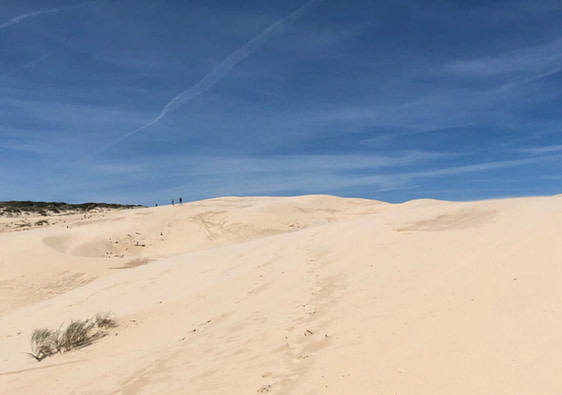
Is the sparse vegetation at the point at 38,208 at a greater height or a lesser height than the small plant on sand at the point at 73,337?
greater

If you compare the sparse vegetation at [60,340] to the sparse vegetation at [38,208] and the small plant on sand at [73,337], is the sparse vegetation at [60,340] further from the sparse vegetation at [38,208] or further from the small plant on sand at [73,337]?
the sparse vegetation at [38,208]

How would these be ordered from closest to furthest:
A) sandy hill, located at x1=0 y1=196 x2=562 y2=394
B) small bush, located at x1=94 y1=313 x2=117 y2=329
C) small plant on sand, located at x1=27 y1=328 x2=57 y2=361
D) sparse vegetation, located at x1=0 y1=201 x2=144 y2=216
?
1. sandy hill, located at x1=0 y1=196 x2=562 y2=394
2. small plant on sand, located at x1=27 y1=328 x2=57 y2=361
3. small bush, located at x1=94 y1=313 x2=117 y2=329
4. sparse vegetation, located at x1=0 y1=201 x2=144 y2=216

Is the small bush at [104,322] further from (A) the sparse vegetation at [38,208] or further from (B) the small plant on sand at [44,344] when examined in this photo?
(A) the sparse vegetation at [38,208]

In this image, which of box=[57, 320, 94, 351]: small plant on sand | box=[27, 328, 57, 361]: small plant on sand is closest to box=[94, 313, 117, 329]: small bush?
box=[57, 320, 94, 351]: small plant on sand

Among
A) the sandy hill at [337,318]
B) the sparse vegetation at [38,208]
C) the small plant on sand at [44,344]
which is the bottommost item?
the small plant on sand at [44,344]

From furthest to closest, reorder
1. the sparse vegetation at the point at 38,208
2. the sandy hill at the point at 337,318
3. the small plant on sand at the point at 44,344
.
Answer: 1. the sparse vegetation at the point at 38,208
2. the small plant on sand at the point at 44,344
3. the sandy hill at the point at 337,318

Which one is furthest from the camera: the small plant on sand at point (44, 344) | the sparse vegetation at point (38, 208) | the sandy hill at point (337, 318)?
the sparse vegetation at point (38, 208)

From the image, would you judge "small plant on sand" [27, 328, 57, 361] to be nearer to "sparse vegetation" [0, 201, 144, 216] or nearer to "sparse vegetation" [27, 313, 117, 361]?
"sparse vegetation" [27, 313, 117, 361]

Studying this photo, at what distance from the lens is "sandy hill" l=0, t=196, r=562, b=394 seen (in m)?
3.61

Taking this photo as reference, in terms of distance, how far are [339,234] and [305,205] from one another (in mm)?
21523

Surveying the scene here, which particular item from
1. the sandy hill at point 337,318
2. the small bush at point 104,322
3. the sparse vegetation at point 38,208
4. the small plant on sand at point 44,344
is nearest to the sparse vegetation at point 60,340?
the small plant on sand at point 44,344

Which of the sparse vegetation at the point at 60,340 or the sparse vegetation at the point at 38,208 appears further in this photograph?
the sparse vegetation at the point at 38,208

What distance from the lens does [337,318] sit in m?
5.71

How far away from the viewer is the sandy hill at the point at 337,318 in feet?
11.8
